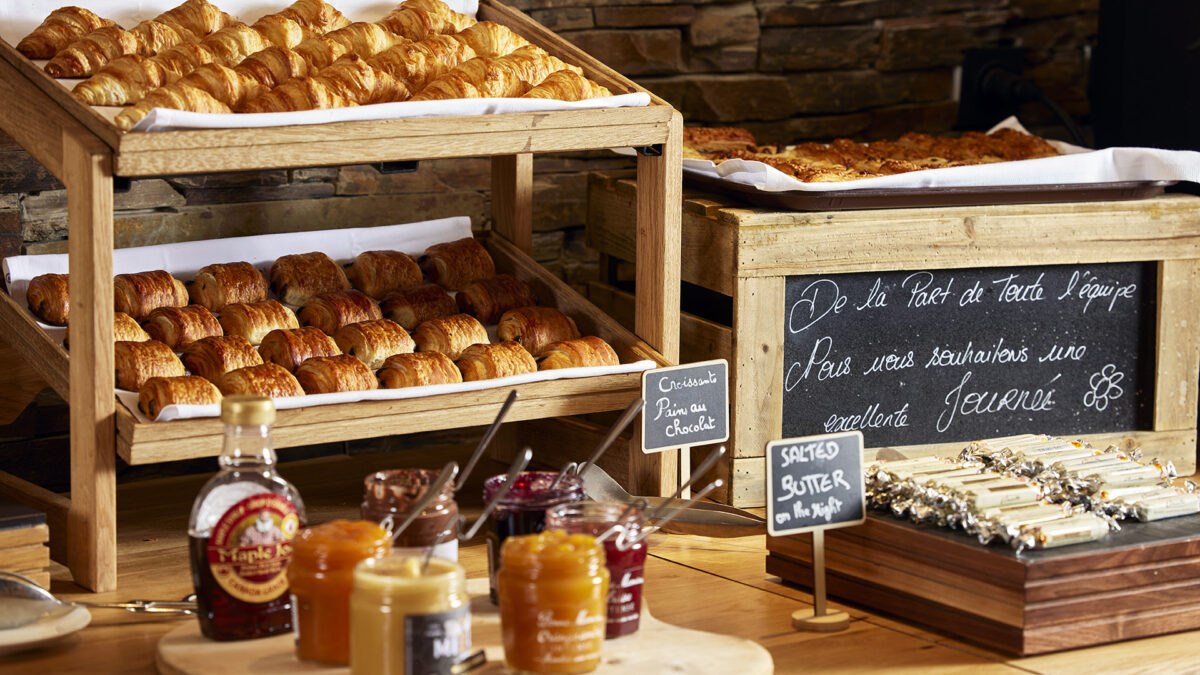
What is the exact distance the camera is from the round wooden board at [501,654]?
1662 mm

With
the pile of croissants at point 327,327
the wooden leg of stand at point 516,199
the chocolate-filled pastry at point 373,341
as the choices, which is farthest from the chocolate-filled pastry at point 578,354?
the wooden leg of stand at point 516,199

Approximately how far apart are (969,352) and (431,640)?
56.9 inches

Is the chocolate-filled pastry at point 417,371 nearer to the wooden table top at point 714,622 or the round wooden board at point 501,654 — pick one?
the wooden table top at point 714,622

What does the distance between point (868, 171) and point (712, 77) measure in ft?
2.57

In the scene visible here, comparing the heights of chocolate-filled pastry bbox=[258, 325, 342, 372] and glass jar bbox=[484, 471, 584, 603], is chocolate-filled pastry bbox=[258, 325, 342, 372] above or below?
above

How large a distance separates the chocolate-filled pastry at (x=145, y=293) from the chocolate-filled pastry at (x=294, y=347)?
19cm

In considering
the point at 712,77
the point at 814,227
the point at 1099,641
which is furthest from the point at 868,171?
the point at 1099,641

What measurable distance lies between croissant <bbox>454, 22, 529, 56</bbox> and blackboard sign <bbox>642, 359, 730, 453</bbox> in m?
0.61

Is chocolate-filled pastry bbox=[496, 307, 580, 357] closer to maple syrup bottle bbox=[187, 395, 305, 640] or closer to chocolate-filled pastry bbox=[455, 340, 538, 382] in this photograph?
chocolate-filled pastry bbox=[455, 340, 538, 382]

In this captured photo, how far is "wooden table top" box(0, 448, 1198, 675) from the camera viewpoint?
1840mm

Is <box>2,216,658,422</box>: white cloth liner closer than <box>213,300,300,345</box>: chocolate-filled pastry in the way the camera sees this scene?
Yes

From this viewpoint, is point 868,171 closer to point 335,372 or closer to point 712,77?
point 712,77

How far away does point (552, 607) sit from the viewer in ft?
5.15

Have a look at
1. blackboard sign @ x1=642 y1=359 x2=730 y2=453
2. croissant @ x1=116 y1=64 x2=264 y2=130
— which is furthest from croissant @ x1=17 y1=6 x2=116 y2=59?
blackboard sign @ x1=642 y1=359 x2=730 y2=453
